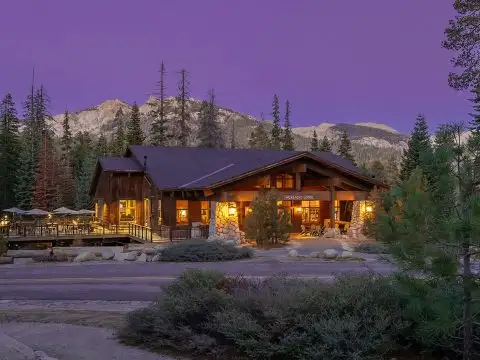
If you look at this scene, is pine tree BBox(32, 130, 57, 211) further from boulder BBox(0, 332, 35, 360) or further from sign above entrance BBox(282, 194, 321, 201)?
boulder BBox(0, 332, 35, 360)

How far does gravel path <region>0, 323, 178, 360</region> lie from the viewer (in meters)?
6.94

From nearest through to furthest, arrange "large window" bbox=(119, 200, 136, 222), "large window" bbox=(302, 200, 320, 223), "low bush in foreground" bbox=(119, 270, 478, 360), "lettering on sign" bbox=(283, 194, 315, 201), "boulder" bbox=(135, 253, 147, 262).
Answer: "low bush in foreground" bbox=(119, 270, 478, 360)
"boulder" bbox=(135, 253, 147, 262)
"lettering on sign" bbox=(283, 194, 315, 201)
"large window" bbox=(302, 200, 320, 223)
"large window" bbox=(119, 200, 136, 222)

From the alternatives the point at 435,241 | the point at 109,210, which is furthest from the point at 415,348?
the point at 109,210

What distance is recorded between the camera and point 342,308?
6.66m

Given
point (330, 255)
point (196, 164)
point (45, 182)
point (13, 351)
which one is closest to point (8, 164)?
point (45, 182)

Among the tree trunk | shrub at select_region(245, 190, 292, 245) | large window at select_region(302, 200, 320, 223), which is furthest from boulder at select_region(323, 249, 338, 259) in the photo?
the tree trunk

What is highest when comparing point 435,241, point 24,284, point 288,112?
point 288,112

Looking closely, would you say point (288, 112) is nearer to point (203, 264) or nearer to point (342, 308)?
point (203, 264)

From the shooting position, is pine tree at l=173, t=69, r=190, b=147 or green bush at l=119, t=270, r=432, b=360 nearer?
green bush at l=119, t=270, r=432, b=360

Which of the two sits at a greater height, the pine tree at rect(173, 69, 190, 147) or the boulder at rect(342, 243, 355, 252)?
the pine tree at rect(173, 69, 190, 147)

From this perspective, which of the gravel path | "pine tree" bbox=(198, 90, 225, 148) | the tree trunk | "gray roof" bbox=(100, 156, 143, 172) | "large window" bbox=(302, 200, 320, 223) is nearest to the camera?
the tree trunk

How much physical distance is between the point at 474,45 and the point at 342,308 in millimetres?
14901

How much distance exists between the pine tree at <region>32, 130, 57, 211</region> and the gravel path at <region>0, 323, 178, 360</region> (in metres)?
44.1

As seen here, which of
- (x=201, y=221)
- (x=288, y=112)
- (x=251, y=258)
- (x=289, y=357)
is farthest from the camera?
(x=288, y=112)
